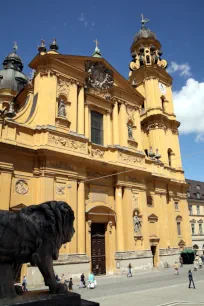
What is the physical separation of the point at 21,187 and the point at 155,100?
2055cm

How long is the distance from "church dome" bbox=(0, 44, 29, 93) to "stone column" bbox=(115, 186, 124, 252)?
19.6 m

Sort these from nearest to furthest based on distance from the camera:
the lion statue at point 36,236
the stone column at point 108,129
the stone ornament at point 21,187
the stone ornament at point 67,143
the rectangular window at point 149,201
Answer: the lion statue at point 36,236, the stone ornament at point 21,187, the stone ornament at point 67,143, the stone column at point 108,129, the rectangular window at point 149,201

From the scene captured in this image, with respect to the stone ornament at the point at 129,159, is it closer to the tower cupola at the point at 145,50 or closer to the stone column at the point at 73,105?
the stone column at the point at 73,105

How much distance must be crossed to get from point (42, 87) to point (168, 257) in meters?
19.1

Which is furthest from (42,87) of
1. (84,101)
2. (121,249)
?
(121,249)

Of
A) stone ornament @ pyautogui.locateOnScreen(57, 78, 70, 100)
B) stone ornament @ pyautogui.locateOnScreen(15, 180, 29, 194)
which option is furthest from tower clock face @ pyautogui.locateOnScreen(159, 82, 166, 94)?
stone ornament @ pyautogui.locateOnScreen(15, 180, 29, 194)

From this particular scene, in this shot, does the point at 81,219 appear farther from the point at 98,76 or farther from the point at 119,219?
the point at 98,76

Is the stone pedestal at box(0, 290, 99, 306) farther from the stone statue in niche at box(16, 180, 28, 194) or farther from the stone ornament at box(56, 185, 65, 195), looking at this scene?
the stone ornament at box(56, 185, 65, 195)

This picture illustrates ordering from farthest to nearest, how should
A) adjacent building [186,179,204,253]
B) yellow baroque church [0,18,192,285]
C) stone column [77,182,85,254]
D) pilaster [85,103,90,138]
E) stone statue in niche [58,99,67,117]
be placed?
adjacent building [186,179,204,253] < pilaster [85,103,90,138] < stone statue in niche [58,99,67,117] < stone column [77,182,85,254] < yellow baroque church [0,18,192,285]

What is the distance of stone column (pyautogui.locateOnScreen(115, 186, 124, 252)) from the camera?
2132 cm

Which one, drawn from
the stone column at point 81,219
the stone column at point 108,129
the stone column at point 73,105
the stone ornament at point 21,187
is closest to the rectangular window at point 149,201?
the stone column at point 108,129

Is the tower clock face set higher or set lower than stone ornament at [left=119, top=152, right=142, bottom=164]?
higher

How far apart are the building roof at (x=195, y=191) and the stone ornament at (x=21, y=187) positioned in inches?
1395

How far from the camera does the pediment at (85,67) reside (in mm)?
21578
